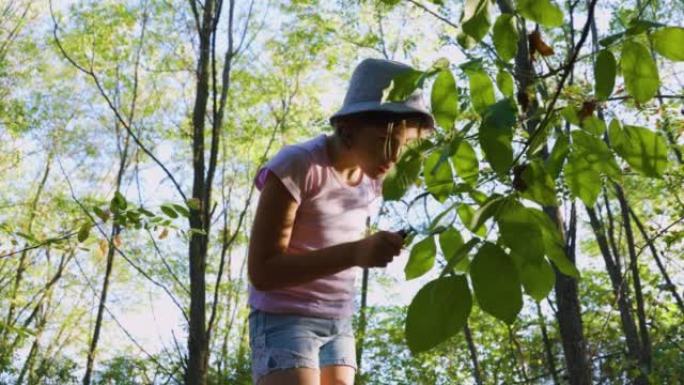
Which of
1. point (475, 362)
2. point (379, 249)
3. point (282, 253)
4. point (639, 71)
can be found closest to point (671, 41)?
point (639, 71)

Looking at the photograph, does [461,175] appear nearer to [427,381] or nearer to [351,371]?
[351,371]

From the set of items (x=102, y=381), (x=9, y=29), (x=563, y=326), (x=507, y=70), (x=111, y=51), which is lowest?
(x=507, y=70)

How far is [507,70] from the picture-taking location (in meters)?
0.68

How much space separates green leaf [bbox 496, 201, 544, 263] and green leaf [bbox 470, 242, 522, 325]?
0.8 inches

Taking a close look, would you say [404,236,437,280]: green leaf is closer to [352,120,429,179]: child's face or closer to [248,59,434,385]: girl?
[248,59,434,385]: girl

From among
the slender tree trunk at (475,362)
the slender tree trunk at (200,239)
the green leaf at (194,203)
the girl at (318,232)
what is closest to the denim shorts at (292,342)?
the girl at (318,232)

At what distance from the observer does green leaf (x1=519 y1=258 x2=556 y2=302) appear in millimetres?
526

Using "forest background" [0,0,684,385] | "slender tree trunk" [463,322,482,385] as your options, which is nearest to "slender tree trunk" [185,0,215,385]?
"forest background" [0,0,684,385]

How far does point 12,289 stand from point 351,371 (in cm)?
1286

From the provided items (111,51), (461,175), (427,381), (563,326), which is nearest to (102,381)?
(111,51)

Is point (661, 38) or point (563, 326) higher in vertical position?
point (563, 326)

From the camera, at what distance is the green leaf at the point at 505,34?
2.11 feet

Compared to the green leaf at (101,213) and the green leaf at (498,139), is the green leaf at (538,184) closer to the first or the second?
the green leaf at (498,139)

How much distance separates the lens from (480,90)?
613mm
